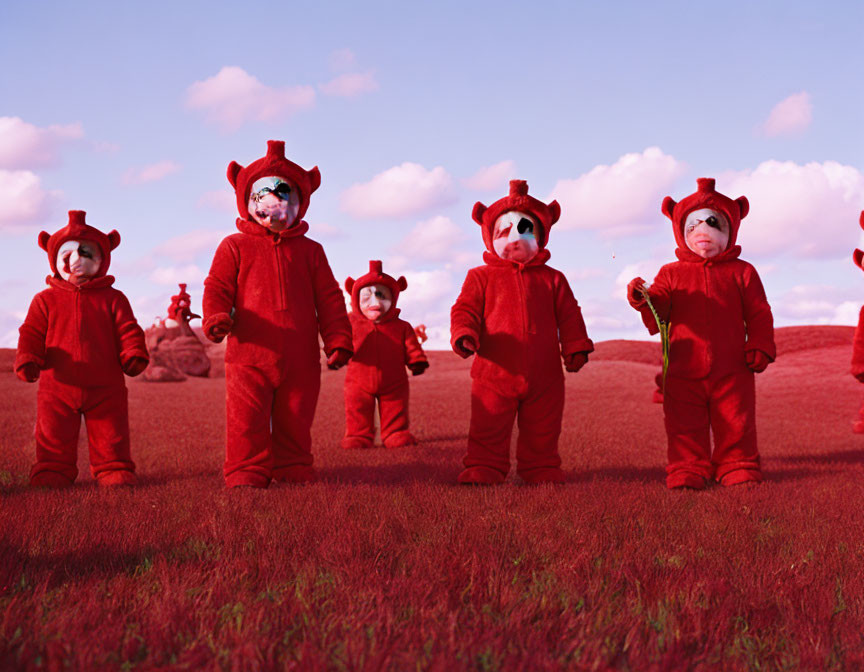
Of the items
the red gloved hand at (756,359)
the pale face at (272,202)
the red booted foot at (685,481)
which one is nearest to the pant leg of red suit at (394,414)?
the pale face at (272,202)

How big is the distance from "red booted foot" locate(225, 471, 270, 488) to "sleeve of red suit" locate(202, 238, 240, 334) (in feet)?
3.41

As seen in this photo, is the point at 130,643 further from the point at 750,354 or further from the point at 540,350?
the point at 750,354

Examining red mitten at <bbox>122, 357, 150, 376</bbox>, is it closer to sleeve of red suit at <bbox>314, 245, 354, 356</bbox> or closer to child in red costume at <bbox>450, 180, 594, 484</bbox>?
sleeve of red suit at <bbox>314, 245, 354, 356</bbox>

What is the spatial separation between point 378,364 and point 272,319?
284 cm

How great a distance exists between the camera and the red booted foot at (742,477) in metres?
5.99

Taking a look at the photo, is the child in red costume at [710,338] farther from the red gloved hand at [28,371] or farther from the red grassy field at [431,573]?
the red gloved hand at [28,371]

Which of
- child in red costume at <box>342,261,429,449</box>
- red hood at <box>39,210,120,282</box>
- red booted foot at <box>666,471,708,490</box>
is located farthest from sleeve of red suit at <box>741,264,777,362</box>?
red hood at <box>39,210,120,282</box>

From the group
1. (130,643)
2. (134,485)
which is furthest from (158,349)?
(130,643)

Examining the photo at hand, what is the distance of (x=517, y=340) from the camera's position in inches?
229

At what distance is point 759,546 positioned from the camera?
4.03 metres

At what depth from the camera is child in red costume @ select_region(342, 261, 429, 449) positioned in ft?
27.5

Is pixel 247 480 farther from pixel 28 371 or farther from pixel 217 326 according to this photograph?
pixel 28 371

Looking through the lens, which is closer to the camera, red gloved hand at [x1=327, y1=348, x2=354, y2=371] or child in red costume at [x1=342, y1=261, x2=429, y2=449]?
red gloved hand at [x1=327, y1=348, x2=354, y2=371]

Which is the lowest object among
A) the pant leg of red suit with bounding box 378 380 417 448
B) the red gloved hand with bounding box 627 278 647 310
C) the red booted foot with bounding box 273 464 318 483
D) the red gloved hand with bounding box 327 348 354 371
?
the red booted foot with bounding box 273 464 318 483
